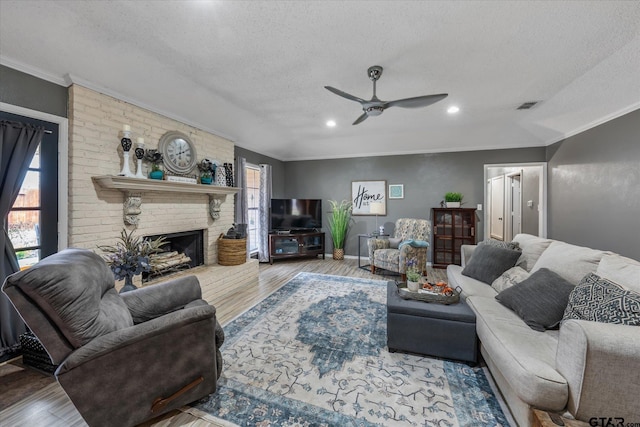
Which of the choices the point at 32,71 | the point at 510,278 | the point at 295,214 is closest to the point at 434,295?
the point at 510,278

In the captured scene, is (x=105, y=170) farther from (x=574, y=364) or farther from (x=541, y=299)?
(x=541, y=299)

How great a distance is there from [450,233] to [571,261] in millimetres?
3185

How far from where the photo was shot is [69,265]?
51.1 inches

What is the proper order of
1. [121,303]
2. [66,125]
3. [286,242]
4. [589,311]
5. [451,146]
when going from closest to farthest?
[589,311], [121,303], [66,125], [451,146], [286,242]

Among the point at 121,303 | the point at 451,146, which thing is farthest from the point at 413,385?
the point at 451,146

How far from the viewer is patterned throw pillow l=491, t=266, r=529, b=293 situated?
7.66 ft

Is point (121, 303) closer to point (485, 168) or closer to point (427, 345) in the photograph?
point (427, 345)

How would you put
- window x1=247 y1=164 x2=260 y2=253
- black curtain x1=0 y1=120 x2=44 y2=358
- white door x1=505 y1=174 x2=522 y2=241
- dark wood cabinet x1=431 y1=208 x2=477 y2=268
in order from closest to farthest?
black curtain x1=0 y1=120 x2=44 y2=358 → dark wood cabinet x1=431 y1=208 x2=477 y2=268 → window x1=247 y1=164 x2=260 y2=253 → white door x1=505 y1=174 x2=522 y2=241

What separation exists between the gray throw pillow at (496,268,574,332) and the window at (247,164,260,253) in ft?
14.9

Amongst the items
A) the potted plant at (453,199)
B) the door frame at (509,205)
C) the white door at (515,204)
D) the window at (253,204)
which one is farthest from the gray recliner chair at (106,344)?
the door frame at (509,205)

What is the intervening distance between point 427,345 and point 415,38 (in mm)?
2567

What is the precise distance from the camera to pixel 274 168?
611 cm

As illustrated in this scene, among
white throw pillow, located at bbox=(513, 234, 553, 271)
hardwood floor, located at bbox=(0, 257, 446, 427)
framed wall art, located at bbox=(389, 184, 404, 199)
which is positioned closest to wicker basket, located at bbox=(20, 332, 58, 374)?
hardwood floor, located at bbox=(0, 257, 446, 427)

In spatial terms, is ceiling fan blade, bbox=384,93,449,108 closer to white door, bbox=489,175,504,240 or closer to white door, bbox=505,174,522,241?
white door, bbox=505,174,522,241
